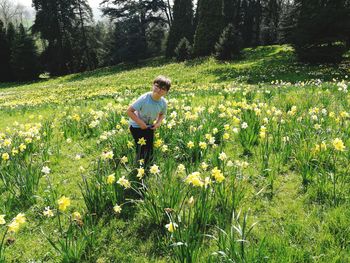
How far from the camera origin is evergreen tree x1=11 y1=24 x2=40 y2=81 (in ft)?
132

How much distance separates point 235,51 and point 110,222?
981 inches

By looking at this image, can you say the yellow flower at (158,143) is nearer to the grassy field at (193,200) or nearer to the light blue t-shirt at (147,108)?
the grassy field at (193,200)

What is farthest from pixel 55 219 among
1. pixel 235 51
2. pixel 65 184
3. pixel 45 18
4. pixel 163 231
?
pixel 45 18

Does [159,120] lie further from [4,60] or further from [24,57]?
[4,60]

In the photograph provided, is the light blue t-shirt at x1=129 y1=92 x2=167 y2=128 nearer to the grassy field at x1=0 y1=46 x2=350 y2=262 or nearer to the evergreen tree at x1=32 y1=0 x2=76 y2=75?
the grassy field at x1=0 y1=46 x2=350 y2=262

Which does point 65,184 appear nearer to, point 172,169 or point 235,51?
point 172,169

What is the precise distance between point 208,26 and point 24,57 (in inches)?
960

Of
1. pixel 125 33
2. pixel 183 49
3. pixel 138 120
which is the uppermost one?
pixel 125 33

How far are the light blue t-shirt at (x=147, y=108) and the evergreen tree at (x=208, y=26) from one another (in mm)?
26687

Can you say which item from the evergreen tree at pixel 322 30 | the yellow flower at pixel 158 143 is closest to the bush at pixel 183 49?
the evergreen tree at pixel 322 30

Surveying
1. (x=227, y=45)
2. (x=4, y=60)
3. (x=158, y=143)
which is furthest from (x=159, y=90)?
(x=4, y=60)

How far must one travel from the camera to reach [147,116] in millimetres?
4473

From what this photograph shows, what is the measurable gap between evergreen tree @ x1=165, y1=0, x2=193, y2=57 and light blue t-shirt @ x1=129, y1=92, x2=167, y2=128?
34.6 m

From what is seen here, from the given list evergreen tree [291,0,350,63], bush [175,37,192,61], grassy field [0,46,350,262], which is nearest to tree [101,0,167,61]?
bush [175,37,192,61]
